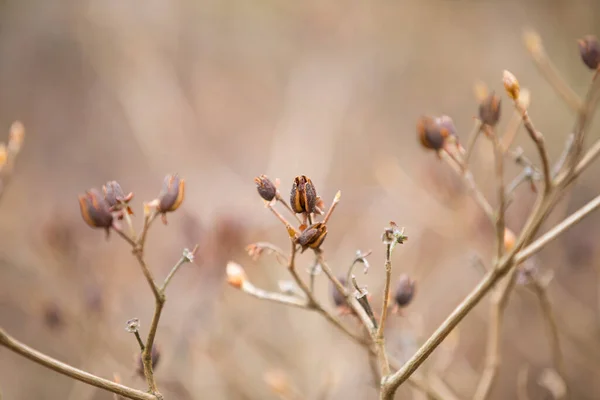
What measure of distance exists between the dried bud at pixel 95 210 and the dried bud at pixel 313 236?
6.1 inches

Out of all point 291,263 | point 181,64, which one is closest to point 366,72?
point 181,64

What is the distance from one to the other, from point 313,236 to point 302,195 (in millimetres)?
33

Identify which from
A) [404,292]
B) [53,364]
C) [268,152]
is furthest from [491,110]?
[268,152]

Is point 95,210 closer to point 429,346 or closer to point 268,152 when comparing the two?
point 429,346

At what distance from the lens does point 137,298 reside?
1351 millimetres

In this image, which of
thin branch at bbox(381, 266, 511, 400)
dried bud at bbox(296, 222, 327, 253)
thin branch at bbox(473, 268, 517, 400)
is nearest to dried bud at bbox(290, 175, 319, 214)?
dried bud at bbox(296, 222, 327, 253)

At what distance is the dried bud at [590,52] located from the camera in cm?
44

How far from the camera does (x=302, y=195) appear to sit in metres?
0.38

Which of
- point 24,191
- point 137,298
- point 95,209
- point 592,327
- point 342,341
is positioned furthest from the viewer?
point 24,191

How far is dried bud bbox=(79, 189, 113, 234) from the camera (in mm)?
385

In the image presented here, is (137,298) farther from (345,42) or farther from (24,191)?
(345,42)

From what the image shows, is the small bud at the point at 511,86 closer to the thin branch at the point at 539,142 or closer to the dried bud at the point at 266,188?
the thin branch at the point at 539,142

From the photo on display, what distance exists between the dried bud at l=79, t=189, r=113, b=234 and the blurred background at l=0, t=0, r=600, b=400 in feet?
1.64

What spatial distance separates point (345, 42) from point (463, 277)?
3.77 feet
